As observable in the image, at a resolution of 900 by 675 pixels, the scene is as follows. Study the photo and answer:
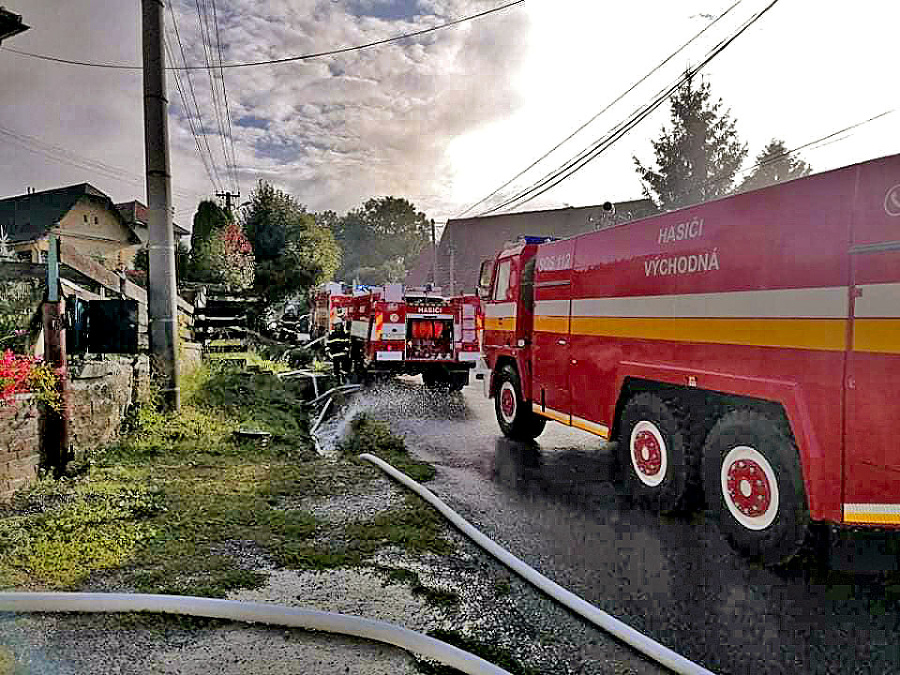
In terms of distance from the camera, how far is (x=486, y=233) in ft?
156

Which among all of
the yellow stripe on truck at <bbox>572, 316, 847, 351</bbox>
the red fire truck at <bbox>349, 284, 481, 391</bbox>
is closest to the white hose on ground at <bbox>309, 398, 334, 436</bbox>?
the red fire truck at <bbox>349, 284, 481, 391</bbox>

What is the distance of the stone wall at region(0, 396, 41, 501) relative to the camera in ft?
15.8

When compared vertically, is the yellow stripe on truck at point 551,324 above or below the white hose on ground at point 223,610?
above

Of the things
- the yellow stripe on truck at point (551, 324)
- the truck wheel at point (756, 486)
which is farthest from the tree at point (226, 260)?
the truck wheel at point (756, 486)

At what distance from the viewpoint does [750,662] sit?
3117mm

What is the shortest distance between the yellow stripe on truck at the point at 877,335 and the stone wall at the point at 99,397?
6.27 m

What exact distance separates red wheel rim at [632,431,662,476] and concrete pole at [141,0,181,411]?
5.73 meters

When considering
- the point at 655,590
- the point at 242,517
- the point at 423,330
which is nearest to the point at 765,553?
the point at 655,590

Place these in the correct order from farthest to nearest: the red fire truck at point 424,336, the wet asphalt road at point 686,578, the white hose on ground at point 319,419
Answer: the red fire truck at point 424,336
the white hose on ground at point 319,419
the wet asphalt road at point 686,578

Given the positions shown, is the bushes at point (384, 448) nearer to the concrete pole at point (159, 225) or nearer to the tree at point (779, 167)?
the concrete pole at point (159, 225)

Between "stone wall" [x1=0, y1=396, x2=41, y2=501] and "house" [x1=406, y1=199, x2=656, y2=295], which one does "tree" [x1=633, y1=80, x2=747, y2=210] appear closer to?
"house" [x1=406, y1=199, x2=656, y2=295]

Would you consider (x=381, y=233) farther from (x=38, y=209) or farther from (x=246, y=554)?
(x=246, y=554)

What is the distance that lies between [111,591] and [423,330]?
10999 mm

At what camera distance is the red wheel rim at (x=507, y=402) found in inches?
348
